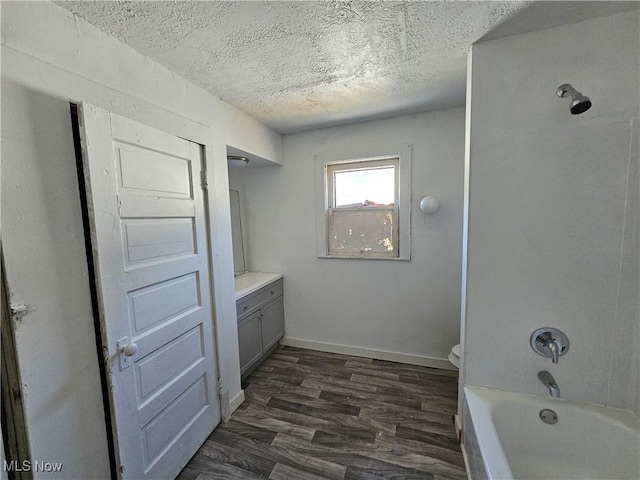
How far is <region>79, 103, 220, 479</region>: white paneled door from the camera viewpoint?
43.7 inches

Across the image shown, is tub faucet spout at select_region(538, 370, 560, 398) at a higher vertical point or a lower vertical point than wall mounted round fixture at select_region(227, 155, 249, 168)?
lower

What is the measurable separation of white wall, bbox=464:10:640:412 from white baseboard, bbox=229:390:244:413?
5.74 ft

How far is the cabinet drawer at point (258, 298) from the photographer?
7.16ft

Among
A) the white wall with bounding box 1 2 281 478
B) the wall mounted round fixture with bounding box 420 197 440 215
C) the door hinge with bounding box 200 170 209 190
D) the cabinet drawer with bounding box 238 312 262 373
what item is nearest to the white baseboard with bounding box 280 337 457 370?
the cabinet drawer with bounding box 238 312 262 373

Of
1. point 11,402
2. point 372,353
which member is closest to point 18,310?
point 11,402

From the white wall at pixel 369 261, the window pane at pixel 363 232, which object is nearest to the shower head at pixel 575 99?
the white wall at pixel 369 261

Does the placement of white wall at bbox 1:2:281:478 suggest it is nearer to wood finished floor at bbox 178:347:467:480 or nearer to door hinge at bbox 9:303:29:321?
door hinge at bbox 9:303:29:321

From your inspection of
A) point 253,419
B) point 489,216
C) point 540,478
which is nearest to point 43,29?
point 489,216

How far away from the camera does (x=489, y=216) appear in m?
1.38

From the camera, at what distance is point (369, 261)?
2543 millimetres

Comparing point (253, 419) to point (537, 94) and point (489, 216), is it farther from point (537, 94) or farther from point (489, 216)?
point (537, 94)

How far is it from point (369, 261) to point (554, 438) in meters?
1.63

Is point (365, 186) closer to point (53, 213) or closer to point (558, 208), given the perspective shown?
point (558, 208)

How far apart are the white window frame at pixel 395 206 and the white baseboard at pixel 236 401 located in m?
1.40
